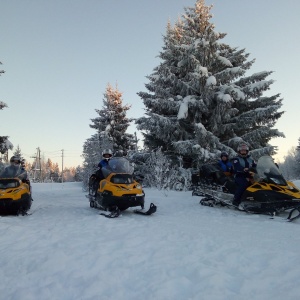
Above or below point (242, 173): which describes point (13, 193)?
below

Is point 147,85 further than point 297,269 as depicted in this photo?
Yes

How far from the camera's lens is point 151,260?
4.39 meters

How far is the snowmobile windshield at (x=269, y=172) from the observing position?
8.04m

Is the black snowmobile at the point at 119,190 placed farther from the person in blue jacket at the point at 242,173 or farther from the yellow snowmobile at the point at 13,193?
the person in blue jacket at the point at 242,173

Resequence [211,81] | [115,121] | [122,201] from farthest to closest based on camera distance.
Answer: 1. [115,121]
2. [211,81]
3. [122,201]

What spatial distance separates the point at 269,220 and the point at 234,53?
60.1 ft

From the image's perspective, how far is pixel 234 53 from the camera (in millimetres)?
22969

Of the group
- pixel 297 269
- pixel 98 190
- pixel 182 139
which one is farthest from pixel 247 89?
pixel 297 269

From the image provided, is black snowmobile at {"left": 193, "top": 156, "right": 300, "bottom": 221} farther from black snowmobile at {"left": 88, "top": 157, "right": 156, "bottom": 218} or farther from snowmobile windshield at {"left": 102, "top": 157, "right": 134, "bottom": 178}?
snowmobile windshield at {"left": 102, "top": 157, "right": 134, "bottom": 178}

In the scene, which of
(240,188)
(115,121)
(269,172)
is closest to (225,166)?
(240,188)

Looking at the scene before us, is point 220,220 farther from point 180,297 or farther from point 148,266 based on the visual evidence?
point 180,297

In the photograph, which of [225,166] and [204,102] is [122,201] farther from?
[204,102]

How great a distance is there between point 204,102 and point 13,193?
14.0 metres

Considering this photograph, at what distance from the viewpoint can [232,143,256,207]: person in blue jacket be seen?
28.5 feet
